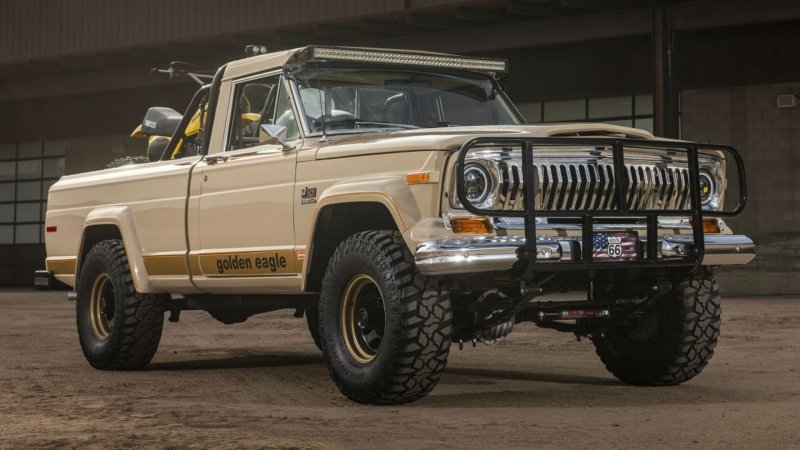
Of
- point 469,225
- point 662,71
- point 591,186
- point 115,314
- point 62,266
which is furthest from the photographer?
point 662,71

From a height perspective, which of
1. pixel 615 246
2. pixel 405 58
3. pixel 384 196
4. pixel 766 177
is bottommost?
pixel 615 246

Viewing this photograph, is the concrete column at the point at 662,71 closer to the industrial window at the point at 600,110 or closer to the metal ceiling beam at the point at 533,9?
the industrial window at the point at 600,110

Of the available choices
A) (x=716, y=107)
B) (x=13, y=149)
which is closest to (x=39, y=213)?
(x=13, y=149)

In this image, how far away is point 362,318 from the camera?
810 centimetres

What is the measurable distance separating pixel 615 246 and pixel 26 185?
27819 mm

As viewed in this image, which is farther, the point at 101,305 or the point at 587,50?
the point at 587,50

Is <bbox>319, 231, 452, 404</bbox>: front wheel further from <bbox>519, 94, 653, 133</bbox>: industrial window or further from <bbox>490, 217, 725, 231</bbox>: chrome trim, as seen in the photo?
<bbox>519, 94, 653, 133</bbox>: industrial window

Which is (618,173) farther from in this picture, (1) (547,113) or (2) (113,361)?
(1) (547,113)

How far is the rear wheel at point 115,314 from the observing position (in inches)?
410

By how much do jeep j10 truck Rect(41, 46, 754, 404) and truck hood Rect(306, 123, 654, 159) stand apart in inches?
0.7

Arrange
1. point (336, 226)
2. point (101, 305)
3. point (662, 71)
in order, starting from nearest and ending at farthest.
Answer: point (336, 226), point (101, 305), point (662, 71)

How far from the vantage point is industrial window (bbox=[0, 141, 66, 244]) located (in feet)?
108

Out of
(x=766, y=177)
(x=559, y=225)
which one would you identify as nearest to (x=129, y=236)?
(x=559, y=225)

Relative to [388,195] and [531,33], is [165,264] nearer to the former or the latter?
[388,195]
